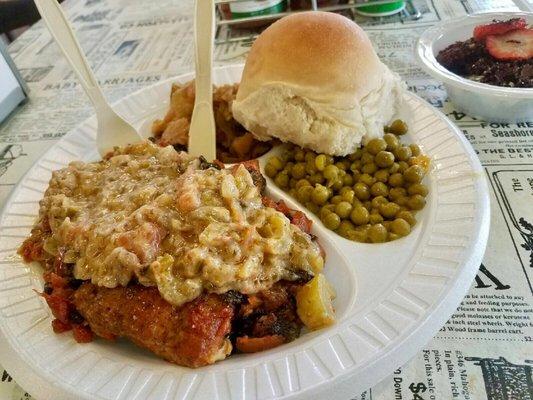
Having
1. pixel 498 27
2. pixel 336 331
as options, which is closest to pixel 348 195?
pixel 336 331

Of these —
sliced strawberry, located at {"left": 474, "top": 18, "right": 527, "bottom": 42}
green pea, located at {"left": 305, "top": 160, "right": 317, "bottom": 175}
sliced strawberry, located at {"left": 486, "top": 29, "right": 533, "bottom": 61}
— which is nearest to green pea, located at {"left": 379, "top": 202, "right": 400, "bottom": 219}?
green pea, located at {"left": 305, "top": 160, "right": 317, "bottom": 175}

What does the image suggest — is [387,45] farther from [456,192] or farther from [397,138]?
[456,192]

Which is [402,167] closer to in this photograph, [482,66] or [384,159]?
[384,159]

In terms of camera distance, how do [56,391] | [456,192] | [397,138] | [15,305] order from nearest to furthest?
[56,391]
[15,305]
[456,192]
[397,138]

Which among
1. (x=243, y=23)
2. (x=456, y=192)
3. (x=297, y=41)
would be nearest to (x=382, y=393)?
(x=456, y=192)

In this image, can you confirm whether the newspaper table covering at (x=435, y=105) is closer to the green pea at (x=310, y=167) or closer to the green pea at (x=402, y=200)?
the green pea at (x=402, y=200)

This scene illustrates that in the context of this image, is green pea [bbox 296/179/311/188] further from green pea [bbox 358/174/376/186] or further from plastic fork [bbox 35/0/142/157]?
plastic fork [bbox 35/0/142/157]
